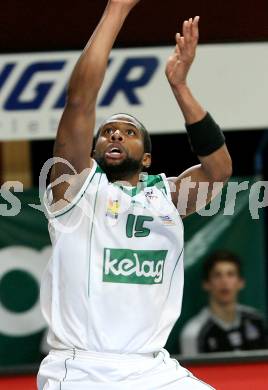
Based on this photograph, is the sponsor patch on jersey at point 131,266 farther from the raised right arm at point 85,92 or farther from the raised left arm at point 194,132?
the raised left arm at point 194,132

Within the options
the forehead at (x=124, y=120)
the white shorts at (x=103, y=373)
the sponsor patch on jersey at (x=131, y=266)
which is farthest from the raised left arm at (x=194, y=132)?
the white shorts at (x=103, y=373)

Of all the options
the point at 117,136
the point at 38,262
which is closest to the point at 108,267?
the point at 117,136

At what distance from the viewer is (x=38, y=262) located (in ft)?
25.5

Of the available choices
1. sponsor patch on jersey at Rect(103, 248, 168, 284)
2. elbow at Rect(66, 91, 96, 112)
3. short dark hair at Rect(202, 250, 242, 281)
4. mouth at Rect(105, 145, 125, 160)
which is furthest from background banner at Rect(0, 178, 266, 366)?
elbow at Rect(66, 91, 96, 112)

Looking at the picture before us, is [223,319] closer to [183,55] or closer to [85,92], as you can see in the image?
[183,55]

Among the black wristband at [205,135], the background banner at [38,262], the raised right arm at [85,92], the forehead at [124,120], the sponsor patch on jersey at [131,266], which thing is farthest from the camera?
the background banner at [38,262]

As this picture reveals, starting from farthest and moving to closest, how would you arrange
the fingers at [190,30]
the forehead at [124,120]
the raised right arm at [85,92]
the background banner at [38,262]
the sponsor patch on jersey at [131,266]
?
the background banner at [38,262]
the forehead at [124,120]
the sponsor patch on jersey at [131,266]
the fingers at [190,30]
the raised right arm at [85,92]

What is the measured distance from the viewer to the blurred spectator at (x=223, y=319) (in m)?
7.73

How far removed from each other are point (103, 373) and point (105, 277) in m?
0.37

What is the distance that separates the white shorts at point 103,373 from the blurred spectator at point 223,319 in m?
3.26

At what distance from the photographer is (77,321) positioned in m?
4.41

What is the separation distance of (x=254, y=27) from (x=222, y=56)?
1.22 feet

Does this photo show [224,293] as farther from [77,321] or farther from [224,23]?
[77,321]

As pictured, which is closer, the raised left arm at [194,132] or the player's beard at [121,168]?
the raised left arm at [194,132]
